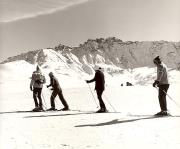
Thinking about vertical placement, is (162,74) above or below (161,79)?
above

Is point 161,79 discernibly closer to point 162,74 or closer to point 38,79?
point 162,74

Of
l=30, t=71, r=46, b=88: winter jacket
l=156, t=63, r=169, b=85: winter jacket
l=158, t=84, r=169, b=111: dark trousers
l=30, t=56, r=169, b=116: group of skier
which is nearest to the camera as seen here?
l=158, t=84, r=169, b=111: dark trousers

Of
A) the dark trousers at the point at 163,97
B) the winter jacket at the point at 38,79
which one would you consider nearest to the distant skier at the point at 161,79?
the dark trousers at the point at 163,97

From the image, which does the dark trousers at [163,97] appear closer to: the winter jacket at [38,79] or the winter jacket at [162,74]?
the winter jacket at [162,74]

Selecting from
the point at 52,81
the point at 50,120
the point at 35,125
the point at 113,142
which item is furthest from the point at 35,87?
the point at 113,142

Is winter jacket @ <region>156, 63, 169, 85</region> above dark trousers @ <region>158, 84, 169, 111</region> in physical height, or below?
above

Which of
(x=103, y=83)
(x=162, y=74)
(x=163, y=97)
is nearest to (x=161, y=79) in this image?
(x=162, y=74)

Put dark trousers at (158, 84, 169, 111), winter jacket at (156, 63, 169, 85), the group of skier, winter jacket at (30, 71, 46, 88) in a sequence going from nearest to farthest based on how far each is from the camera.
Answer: dark trousers at (158, 84, 169, 111)
the group of skier
winter jacket at (156, 63, 169, 85)
winter jacket at (30, 71, 46, 88)

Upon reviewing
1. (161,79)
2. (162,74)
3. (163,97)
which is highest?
(162,74)

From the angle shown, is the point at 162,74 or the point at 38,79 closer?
the point at 162,74

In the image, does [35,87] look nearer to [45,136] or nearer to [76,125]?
[76,125]

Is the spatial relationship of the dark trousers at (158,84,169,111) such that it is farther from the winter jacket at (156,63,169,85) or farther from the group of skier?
the winter jacket at (156,63,169,85)

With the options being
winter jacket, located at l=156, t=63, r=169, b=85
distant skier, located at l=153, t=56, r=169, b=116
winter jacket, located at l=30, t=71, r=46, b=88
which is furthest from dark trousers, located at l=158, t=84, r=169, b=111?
winter jacket, located at l=30, t=71, r=46, b=88

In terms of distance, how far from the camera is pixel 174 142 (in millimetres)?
9461
